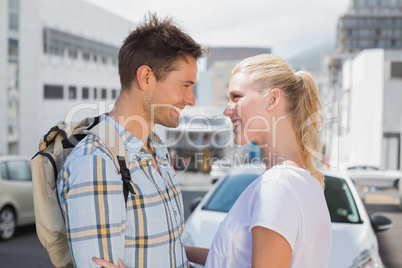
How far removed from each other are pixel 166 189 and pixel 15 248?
621 cm

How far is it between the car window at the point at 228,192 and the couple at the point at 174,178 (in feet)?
7.79

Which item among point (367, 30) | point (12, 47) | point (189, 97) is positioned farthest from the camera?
point (367, 30)

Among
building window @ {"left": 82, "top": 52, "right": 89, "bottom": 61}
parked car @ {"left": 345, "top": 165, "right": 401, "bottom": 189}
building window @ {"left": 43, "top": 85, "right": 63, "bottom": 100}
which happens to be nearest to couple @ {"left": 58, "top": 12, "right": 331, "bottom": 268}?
parked car @ {"left": 345, "top": 165, "right": 401, "bottom": 189}

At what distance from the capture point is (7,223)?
779 centimetres

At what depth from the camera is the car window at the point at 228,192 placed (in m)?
4.54

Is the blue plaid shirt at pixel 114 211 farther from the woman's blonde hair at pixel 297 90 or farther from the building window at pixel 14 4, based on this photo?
the building window at pixel 14 4

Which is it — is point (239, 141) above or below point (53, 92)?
below

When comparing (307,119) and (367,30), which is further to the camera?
(367,30)

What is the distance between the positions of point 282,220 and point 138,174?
0.62 metres

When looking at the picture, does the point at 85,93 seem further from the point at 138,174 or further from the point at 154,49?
the point at 138,174

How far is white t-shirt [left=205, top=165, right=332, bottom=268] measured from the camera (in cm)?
144

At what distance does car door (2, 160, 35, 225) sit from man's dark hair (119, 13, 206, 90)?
667 centimetres

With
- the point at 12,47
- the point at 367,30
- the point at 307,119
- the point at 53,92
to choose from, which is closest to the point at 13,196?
the point at 307,119

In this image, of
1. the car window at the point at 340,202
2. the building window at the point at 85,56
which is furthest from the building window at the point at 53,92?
the car window at the point at 340,202
